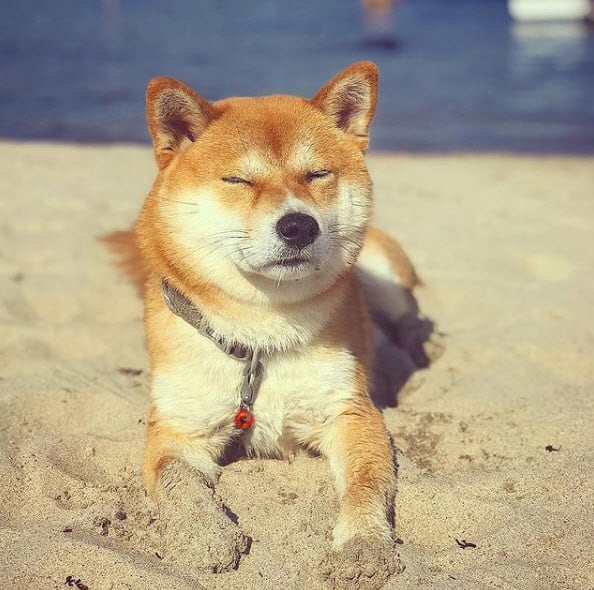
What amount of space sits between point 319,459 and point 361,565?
2.15 feet

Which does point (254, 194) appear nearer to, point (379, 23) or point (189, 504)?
point (189, 504)

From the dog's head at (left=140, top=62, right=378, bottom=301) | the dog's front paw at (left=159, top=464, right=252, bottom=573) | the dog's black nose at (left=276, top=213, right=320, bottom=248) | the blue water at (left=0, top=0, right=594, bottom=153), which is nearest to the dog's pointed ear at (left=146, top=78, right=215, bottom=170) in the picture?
the dog's head at (left=140, top=62, right=378, bottom=301)

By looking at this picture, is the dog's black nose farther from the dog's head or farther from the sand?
the sand

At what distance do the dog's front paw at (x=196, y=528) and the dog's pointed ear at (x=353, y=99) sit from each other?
4.85 ft

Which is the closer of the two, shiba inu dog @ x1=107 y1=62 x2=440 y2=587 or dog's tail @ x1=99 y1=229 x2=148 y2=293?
shiba inu dog @ x1=107 y1=62 x2=440 y2=587

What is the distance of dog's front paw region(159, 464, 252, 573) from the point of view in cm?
211

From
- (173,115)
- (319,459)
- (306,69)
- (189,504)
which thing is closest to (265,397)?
(319,459)

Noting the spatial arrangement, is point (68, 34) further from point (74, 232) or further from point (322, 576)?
point (322, 576)

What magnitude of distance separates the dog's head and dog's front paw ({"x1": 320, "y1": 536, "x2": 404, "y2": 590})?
90cm

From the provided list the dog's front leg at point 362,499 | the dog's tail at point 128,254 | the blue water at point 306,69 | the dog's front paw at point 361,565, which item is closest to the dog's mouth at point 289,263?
the dog's front leg at point 362,499

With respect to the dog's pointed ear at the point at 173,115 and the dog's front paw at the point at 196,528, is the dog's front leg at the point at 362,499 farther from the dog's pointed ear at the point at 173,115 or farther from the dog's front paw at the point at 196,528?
the dog's pointed ear at the point at 173,115

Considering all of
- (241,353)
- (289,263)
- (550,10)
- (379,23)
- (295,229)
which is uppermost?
(295,229)

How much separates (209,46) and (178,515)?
18045 millimetres

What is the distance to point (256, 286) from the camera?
254 centimetres
